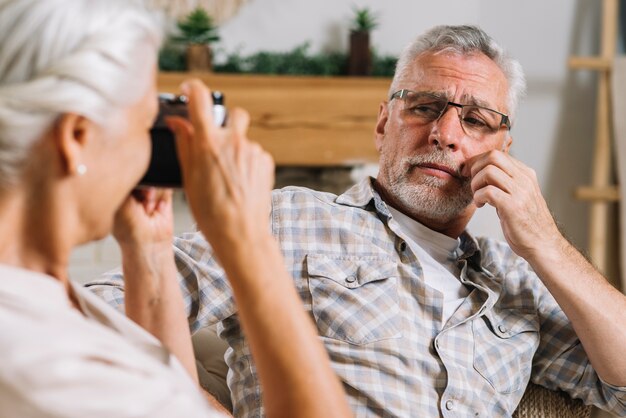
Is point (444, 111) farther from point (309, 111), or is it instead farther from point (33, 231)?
point (309, 111)

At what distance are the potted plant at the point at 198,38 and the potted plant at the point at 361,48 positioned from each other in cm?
55

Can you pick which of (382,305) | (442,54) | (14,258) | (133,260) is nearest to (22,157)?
(14,258)

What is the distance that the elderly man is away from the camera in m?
1.59

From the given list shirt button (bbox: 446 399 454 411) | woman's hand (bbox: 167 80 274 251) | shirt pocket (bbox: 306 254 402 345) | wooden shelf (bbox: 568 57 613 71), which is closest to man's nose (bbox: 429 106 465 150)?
shirt pocket (bbox: 306 254 402 345)

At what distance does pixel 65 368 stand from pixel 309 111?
9.09 ft

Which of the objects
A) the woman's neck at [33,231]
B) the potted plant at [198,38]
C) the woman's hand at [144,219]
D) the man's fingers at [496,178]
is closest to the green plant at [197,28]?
the potted plant at [198,38]

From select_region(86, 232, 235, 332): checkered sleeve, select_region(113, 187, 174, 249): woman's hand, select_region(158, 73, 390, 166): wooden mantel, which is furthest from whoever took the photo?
select_region(158, 73, 390, 166): wooden mantel

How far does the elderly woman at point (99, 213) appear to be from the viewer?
0.79 meters

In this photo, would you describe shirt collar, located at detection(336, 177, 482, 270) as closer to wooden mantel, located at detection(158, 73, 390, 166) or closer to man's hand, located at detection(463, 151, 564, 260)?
man's hand, located at detection(463, 151, 564, 260)

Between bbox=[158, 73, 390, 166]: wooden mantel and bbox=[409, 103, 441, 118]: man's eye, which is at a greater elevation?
bbox=[409, 103, 441, 118]: man's eye

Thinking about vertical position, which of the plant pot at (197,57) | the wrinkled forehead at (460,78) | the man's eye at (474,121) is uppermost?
the wrinkled forehead at (460,78)

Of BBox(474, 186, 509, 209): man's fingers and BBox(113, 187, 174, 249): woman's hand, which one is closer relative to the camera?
BBox(113, 187, 174, 249): woman's hand

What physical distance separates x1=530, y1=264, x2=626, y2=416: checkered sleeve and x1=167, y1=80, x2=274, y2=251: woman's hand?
3.35ft

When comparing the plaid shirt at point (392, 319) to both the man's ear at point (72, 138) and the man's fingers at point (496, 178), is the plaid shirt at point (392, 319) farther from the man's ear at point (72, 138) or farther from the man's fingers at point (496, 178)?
the man's ear at point (72, 138)
